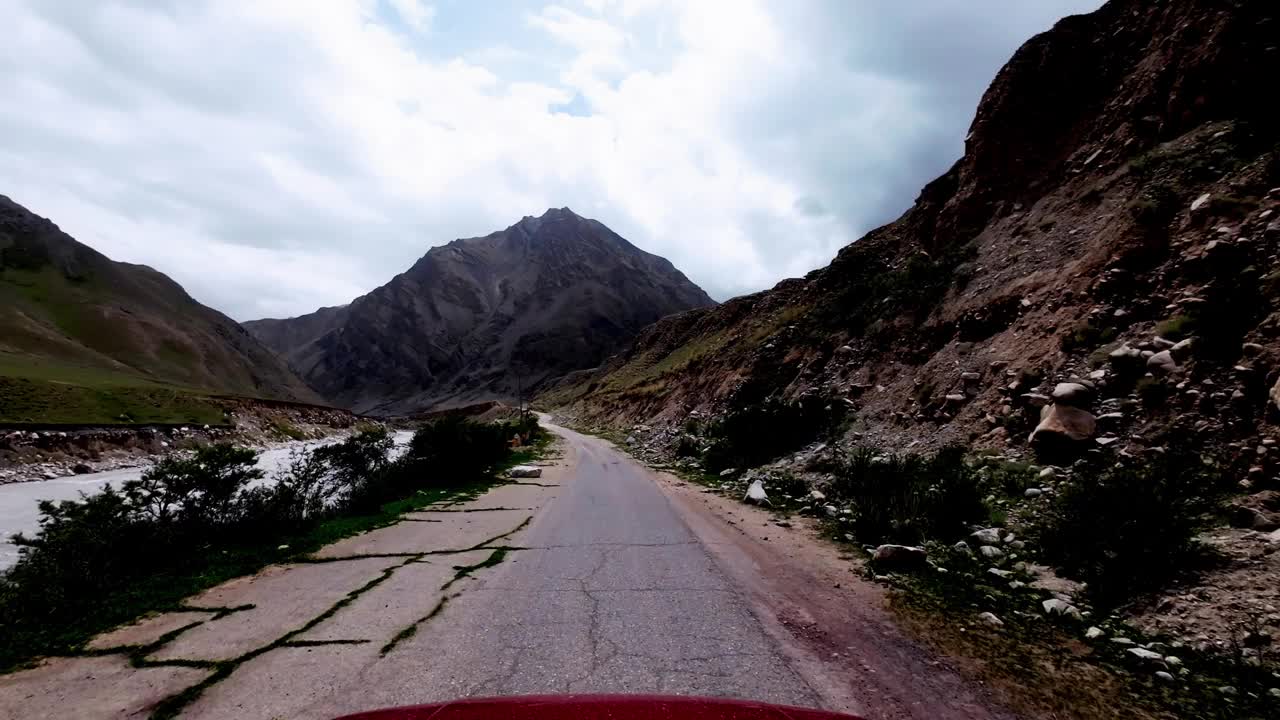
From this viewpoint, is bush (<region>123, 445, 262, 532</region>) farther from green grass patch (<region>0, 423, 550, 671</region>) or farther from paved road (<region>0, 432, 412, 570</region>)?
paved road (<region>0, 432, 412, 570</region>)

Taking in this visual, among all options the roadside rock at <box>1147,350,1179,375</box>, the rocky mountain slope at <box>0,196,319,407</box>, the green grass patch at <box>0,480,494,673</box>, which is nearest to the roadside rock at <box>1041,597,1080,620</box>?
the roadside rock at <box>1147,350,1179,375</box>

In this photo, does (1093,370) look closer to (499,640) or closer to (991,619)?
(991,619)

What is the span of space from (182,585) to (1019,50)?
35.2 m

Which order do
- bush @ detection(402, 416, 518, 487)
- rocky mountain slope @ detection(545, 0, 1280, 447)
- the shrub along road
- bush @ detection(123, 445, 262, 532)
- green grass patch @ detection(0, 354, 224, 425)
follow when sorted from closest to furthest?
the shrub along road → bush @ detection(123, 445, 262, 532) → rocky mountain slope @ detection(545, 0, 1280, 447) → bush @ detection(402, 416, 518, 487) → green grass patch @ detection(0, 354, 224, 425)

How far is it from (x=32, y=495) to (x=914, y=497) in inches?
1153

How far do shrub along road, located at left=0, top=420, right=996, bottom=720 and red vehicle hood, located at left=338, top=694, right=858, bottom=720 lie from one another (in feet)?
5.16

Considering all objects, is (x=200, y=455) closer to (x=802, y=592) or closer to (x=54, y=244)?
(x=802, y=592)

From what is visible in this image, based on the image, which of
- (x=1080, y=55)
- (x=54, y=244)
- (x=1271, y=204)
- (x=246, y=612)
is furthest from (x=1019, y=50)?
(x=54, y=244)

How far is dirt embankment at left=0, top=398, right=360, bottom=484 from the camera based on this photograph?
24047mm

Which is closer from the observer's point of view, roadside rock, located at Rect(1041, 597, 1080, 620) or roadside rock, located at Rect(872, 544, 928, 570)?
roadside rock, located at Rect(1041, 597, 1080, 620)

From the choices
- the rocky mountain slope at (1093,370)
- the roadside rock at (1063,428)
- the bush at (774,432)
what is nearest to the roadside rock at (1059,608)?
the rocky mountain slope at (1093,370)

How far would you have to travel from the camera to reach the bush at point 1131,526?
5.72 m

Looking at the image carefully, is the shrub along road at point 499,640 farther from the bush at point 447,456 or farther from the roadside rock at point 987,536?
the bush at point 447,456

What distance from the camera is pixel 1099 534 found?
6.38m
